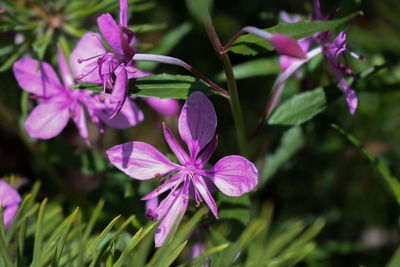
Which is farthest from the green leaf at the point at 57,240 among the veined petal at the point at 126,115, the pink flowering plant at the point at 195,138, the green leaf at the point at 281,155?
the green leaf at the point at 281,155

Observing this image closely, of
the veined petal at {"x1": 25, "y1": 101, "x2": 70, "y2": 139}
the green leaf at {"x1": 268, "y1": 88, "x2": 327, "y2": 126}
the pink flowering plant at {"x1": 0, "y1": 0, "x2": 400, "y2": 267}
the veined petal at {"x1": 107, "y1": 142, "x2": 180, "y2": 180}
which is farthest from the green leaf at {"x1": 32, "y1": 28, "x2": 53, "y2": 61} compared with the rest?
the green leaf at {"x1": 268, "y1": 88, "x2": 327, "y2": 126}

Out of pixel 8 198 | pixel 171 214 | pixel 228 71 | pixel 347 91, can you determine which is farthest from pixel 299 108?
pixel 8 198

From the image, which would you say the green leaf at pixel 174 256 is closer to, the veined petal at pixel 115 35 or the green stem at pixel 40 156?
the veined petal at pixel 115 35

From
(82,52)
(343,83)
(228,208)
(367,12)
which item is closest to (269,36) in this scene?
(343,83)

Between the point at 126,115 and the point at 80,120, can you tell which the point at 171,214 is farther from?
the point at 80,120

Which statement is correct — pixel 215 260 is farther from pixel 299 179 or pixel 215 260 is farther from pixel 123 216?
Result: pixel 299 179

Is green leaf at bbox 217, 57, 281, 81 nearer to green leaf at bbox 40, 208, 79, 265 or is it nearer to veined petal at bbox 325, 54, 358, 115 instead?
veined petal at bbox 325, 54, 358, 115
